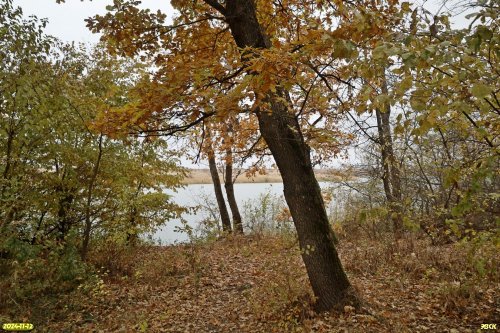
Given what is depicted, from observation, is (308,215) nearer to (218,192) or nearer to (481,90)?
(481,90)

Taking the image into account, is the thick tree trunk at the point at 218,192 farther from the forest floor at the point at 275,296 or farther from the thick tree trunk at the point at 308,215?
the thick tree trunk at the point at 308,215

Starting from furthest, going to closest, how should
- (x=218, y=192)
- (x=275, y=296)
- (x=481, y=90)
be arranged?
(x=218, y=192) < (x=275, y=296) < (x=481, y=90)

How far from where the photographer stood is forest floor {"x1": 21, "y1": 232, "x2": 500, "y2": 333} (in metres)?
4.82

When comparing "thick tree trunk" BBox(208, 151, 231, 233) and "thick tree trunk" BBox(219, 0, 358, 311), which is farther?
"thick tree trunk" BBox(208, 151, 231, 233)

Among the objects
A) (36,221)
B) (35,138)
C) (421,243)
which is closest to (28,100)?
(35,138)

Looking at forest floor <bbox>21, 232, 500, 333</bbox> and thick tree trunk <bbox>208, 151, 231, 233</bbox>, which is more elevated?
thick tree trunk <bbox>208, 151, 231, 233</bbox>

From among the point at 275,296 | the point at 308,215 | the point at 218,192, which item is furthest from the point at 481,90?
the point at 218,192

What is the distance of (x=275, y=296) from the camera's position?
5820 millimetres

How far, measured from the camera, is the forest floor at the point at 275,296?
190 inches

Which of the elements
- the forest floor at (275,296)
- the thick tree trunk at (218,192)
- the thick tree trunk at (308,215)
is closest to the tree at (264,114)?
the thick tree trunk at (308,215)

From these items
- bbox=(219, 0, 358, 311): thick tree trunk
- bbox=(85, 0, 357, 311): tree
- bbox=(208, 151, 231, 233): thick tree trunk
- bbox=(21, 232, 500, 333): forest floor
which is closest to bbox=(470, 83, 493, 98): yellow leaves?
bbox=(85, 0, 357, 311): tree

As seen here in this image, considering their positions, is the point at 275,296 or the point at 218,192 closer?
the point at 275,296

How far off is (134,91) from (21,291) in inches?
169

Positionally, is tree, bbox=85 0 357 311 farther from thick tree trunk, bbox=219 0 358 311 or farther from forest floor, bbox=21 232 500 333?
forest floor, bbox=21 232 500 333
